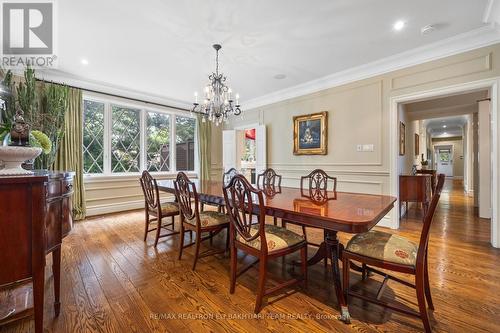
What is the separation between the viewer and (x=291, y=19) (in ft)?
7.64

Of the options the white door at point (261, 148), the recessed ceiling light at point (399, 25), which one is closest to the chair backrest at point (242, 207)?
the recessed ceiling light at point (399, 25)

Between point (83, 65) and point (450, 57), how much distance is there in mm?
Answer: 5212

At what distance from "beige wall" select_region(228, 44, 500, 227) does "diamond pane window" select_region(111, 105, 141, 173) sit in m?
3.31

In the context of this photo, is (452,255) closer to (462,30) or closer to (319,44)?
(462,30)

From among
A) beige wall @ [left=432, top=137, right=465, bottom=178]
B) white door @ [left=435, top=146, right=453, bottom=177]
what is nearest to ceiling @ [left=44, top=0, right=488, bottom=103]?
beige wall @ [left=432, top=137, right=465, bottom=178]

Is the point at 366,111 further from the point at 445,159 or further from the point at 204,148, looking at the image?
the point at 445,159

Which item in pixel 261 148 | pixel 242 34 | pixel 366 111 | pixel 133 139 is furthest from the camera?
pixel 261 148

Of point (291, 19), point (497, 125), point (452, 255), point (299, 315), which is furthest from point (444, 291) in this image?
point (291, 19)

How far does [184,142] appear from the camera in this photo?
5676 millimetres

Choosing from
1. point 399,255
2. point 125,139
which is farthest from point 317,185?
point 125,139

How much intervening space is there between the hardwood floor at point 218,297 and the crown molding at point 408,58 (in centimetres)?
245

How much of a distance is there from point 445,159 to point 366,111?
47.6 feet

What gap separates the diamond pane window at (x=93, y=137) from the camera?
4160mm

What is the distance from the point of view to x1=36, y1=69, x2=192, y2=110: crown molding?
11.7ft
